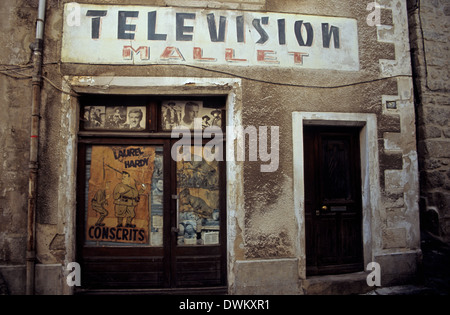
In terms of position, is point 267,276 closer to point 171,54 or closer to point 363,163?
point 363,163

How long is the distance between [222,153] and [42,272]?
2.70m

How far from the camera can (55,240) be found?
3504mm

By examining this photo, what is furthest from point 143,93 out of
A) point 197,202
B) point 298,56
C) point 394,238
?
point 394,238

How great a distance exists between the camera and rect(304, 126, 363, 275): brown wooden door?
3.98 metres

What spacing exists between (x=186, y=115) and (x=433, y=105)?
12.1 ft

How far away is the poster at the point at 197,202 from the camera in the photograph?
386cm

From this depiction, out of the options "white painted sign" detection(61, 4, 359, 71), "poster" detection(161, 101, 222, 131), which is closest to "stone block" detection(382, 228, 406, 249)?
"white painted sign" detection(61, 4, 359, 71)

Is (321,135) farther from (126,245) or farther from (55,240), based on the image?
(55,240)

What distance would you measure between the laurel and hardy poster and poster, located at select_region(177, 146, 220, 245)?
304 millimetres

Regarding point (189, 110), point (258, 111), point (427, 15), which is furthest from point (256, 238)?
point (427, 15)

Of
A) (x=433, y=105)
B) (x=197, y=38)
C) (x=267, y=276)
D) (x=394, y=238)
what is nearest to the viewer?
(x=267, y=276)

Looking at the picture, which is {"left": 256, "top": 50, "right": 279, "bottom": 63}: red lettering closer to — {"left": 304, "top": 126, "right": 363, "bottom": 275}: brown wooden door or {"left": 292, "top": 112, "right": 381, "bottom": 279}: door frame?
{"left": 292, "top": 112, "right": 381, "bottom": 279}: door frame

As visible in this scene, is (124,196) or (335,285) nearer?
(335,285)

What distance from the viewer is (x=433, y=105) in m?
4.17
